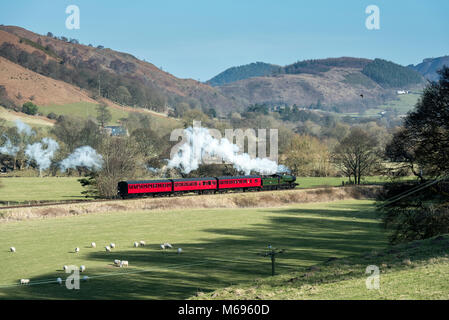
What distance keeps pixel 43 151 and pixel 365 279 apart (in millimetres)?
91873

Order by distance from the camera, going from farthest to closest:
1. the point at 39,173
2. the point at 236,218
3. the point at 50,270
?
the point at 39,173, the point at 236,218, the point at 50,270

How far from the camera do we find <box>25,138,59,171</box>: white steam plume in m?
99.4

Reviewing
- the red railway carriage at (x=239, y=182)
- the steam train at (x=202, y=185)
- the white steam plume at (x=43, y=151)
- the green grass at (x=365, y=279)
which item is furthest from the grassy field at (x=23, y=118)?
the green grass at (x=365, y=279)

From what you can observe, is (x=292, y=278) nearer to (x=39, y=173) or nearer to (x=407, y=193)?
(x=407, y=193)

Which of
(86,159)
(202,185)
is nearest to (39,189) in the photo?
(86,159)

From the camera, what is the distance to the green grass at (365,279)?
18828 mm

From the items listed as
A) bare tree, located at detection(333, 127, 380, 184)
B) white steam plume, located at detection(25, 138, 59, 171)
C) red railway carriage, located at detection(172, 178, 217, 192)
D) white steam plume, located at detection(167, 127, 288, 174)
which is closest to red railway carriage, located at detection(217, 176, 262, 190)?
red railway carriage, located at detection(172, 178, 217, 192)

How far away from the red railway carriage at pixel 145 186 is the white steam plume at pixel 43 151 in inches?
1521

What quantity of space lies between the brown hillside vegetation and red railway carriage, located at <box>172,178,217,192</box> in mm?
2348

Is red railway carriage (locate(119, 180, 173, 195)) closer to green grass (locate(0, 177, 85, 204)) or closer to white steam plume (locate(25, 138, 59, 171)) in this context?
green grass (locate(0, 177, 85, 204))

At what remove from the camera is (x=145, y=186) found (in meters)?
66.6

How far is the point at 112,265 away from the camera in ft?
112
